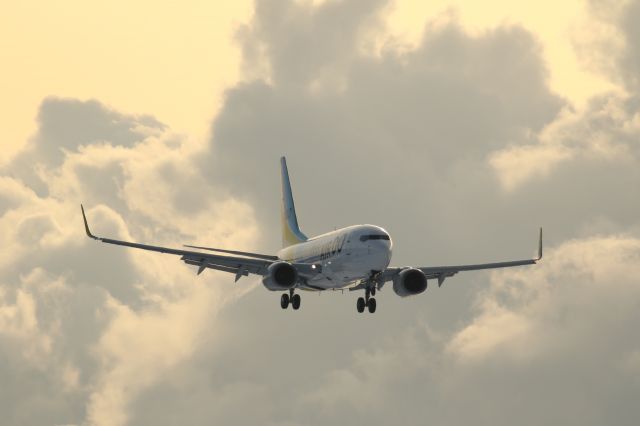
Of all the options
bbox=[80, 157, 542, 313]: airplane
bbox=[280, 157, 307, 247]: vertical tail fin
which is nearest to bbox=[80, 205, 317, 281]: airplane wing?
bbox=[80, 157, 542, 313]: airplane

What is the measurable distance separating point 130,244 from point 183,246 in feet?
19.7

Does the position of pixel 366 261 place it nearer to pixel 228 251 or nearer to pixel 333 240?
pixel 333 240

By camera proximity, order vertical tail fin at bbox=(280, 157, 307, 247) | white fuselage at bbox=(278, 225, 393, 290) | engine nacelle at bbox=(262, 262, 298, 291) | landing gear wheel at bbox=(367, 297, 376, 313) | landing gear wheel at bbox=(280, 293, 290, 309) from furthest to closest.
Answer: vertical tail fin at bbox=(280, 157, 307, 247) < landing gear wheel at bbox=(280, 293, 290, 309) < landing gear wheel at bbox=(367, 297, 376, 313) < engine nacelle at bbox=(262, 262, 298, 291) < white fuselage at bbox=(278, 225, 393, 290)

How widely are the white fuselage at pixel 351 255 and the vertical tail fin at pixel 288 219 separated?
51.1 feet

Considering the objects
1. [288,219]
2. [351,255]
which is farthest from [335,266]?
[288,219]

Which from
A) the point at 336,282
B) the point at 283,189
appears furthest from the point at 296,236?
the point at 336,282

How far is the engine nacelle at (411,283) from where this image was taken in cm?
7862

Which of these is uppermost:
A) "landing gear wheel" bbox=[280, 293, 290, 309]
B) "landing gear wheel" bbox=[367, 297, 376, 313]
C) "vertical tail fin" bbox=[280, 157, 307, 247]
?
"vertical tail fin" bbox=[280, 157, 307, 247]

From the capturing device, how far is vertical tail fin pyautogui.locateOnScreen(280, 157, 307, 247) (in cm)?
9588

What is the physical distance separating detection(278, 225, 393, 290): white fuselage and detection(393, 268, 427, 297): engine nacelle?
161 inches

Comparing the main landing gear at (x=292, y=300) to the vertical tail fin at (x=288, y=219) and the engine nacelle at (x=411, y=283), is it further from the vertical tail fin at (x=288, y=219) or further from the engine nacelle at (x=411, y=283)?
the vertical tail fin at (x=288, y=219)

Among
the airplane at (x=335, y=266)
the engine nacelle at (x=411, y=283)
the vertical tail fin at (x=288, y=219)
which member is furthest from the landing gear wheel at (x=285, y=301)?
the vertical tail fin at (x=288, y=219)

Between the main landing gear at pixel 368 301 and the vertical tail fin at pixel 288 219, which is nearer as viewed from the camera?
the main landing gear at pixel 368 301

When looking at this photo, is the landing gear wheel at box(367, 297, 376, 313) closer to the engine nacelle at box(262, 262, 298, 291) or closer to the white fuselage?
the white fuselage
